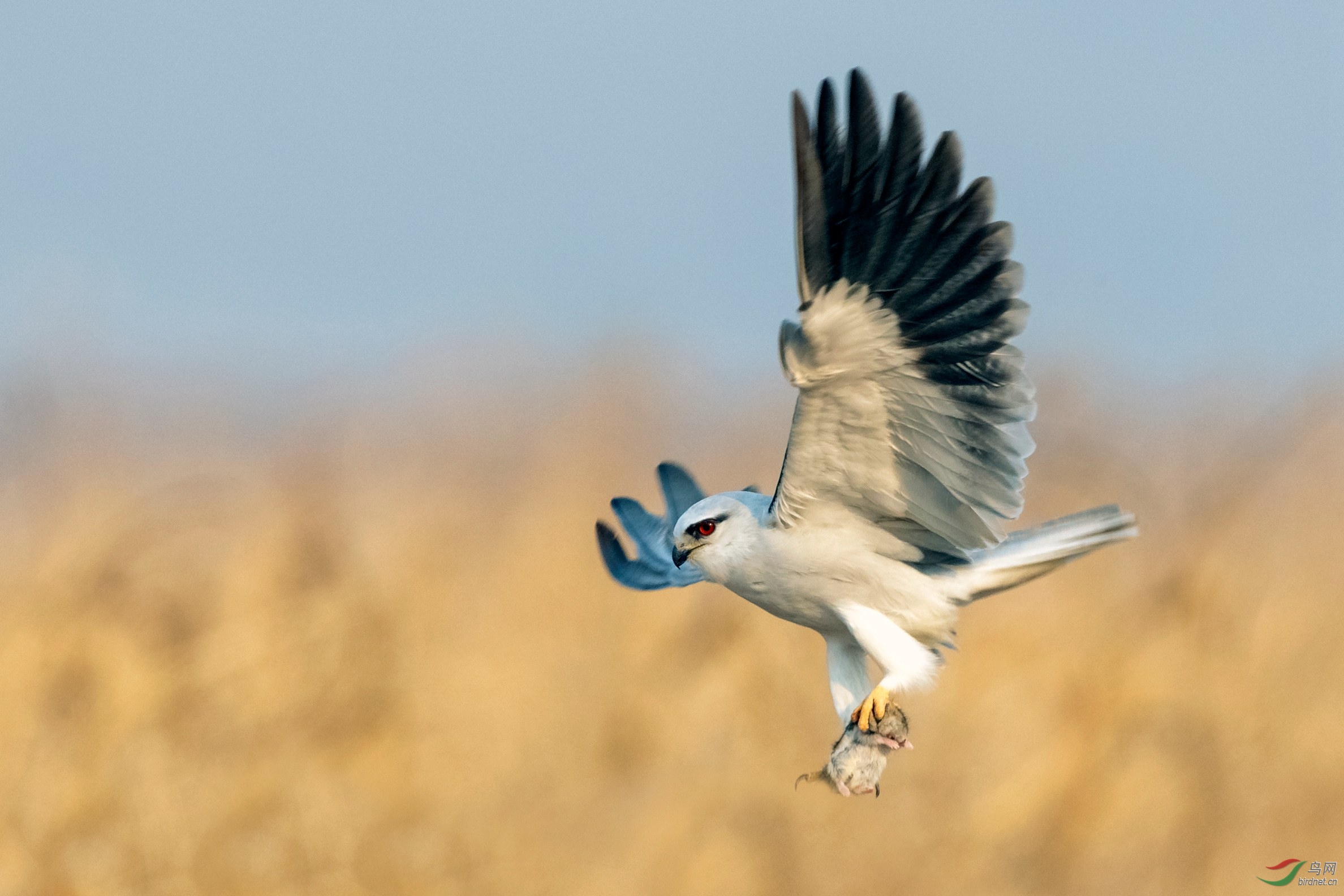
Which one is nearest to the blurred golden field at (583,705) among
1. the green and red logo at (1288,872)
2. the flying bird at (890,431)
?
the green and red logo at (1288,872)

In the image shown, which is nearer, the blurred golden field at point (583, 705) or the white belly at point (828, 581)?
the white belly at point (828, 581)

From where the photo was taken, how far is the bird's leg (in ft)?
13.6

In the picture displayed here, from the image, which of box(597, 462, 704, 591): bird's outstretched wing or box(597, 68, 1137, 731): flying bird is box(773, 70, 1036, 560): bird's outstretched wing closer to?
box(597, 68, 1137, 731): flying bird

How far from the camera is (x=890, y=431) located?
14.1 feet

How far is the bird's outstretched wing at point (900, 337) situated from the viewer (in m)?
3.84

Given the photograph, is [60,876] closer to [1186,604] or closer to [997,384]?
[997,384]

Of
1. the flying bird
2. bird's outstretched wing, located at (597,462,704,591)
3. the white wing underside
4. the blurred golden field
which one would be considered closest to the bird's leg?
the flying bird

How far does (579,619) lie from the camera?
909 cm

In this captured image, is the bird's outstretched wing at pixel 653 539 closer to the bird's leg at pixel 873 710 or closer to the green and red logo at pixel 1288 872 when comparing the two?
the bird's leg at pixel 873 710

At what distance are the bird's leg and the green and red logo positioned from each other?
6009mm

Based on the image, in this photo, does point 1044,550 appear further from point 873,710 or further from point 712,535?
point 712,535

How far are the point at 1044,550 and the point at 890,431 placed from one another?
949 mm

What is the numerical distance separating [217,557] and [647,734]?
3.49 metres

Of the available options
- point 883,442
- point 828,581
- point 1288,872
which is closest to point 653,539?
point 828,581
